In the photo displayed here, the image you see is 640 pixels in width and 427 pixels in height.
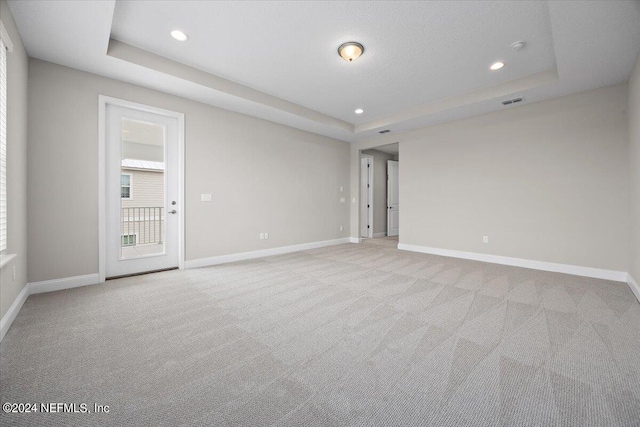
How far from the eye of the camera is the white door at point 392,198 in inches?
335

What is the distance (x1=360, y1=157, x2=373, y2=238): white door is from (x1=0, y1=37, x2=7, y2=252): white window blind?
6.71 meters

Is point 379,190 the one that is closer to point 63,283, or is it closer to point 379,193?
point 379,193

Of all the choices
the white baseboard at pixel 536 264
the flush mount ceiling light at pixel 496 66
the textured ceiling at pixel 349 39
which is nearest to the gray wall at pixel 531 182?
the white baseboard at pixel 536 264

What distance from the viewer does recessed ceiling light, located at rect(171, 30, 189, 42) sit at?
2941mm

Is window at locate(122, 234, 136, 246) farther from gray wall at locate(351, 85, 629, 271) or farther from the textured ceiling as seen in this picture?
gray wall at locate(351, 85, 629, 271)

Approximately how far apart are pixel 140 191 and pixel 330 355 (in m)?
3.73

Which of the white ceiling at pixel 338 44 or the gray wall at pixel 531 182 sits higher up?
the white ceiling at pixel 338 44

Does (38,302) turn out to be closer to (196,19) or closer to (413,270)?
(196,19)

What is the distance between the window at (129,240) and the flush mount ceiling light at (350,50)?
389 centimetres

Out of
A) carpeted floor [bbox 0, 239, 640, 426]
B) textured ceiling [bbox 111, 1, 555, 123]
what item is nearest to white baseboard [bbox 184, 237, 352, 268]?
carpeted floor [bbox 0, 239, 640, 426]

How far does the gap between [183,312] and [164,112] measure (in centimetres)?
312

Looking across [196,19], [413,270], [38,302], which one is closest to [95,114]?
[196,19]

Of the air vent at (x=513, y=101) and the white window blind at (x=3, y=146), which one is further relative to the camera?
the air vent at (x=513, y=101)

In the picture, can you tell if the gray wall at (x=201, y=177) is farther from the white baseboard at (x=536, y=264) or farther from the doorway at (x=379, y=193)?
the white baseboard at (x=536, y=264)
